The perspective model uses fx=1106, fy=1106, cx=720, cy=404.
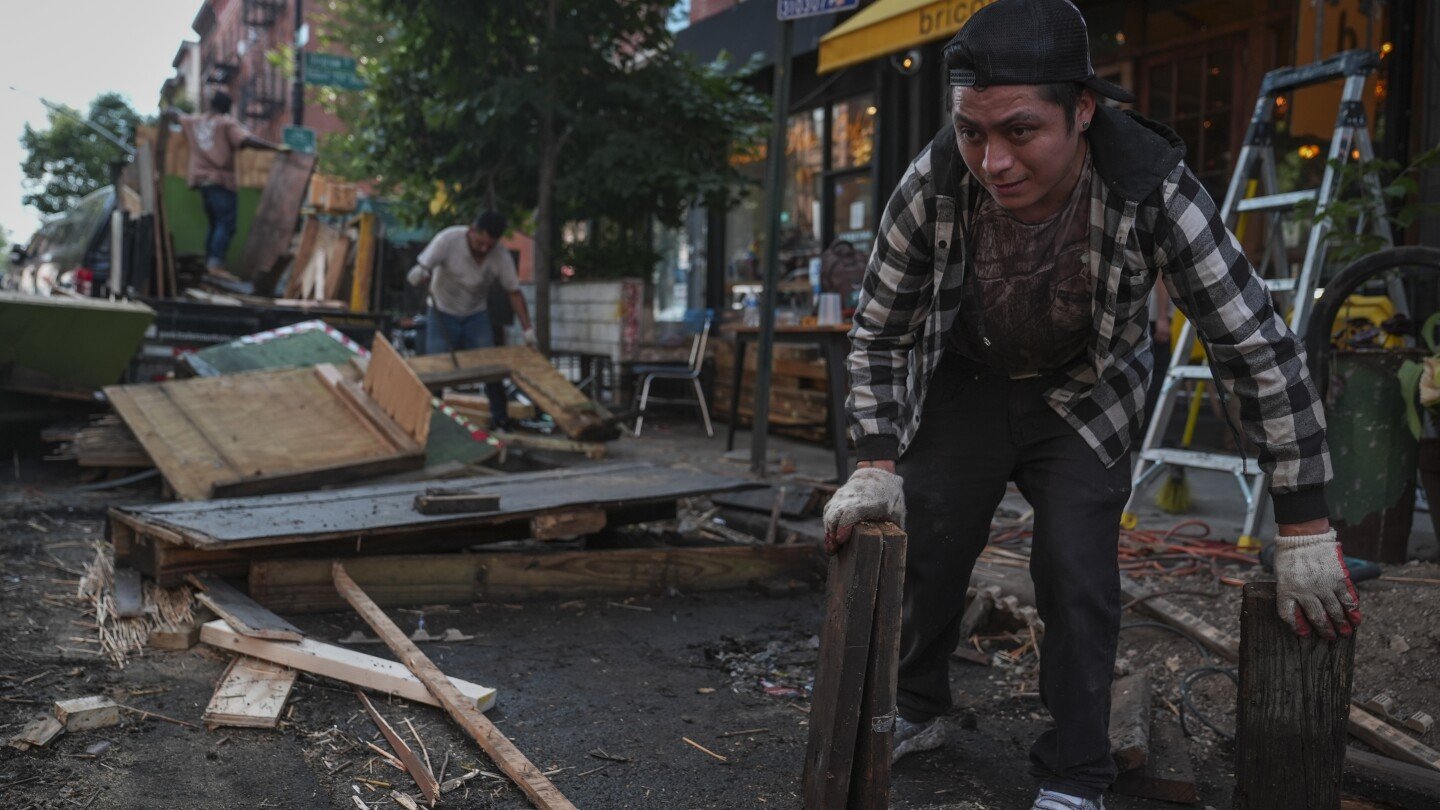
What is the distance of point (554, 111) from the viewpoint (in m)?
10.9

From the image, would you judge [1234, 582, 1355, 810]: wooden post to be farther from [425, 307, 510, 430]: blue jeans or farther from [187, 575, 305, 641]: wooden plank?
[425, 307, 510, 430]: blue jeans

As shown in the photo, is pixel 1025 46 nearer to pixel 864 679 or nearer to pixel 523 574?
pixel 864 679

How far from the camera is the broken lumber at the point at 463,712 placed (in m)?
2.63

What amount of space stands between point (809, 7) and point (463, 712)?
15.4 feet

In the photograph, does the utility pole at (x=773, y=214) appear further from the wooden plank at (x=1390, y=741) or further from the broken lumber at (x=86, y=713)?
the broken lumber at (x=86, y=713)

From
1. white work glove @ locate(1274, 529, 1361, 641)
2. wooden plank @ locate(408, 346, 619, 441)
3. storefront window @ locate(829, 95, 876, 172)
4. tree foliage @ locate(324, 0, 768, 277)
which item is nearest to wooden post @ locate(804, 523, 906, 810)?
white work glove @ locate(1274, 529, 1361, 641)

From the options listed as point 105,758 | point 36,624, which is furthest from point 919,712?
point 36,624

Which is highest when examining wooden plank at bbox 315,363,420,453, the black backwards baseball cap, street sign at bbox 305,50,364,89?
street sign at bbox 305,50,364,89

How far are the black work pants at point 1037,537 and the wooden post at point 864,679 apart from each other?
566mm

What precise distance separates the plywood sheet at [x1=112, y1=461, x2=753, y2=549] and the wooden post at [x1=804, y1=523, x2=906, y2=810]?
2.61 m

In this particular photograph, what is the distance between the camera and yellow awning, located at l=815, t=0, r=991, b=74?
7109mm

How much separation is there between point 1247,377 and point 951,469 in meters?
0.71

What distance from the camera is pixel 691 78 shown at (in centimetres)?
1120

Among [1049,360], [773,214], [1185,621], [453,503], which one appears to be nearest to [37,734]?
[453,503]
